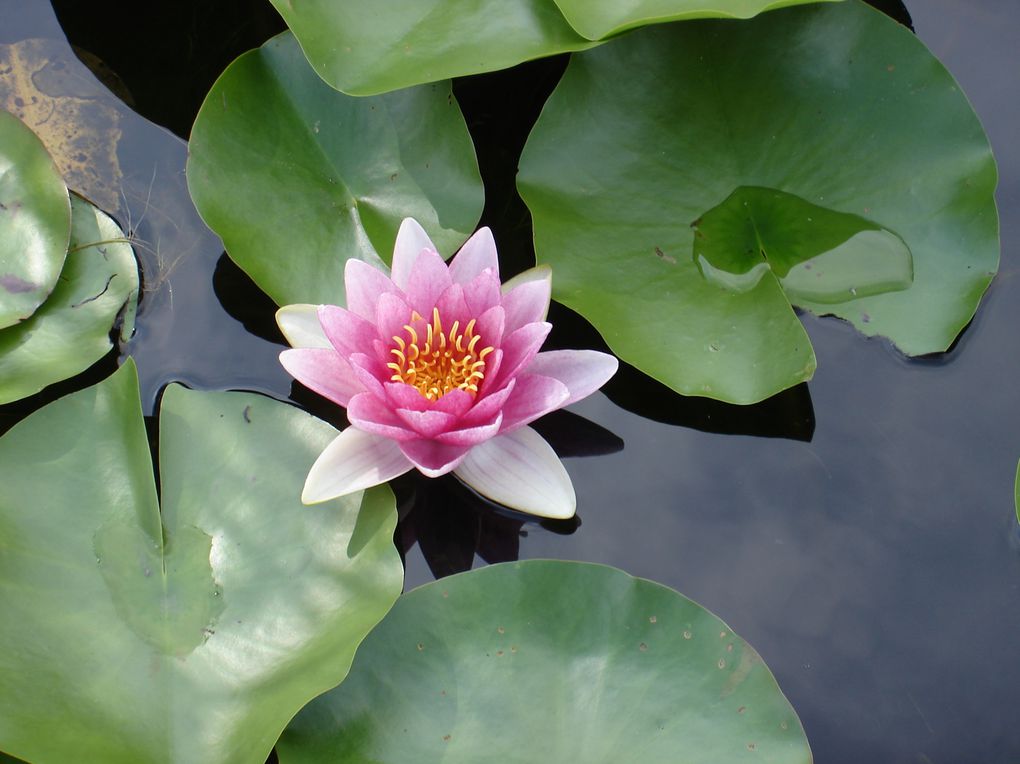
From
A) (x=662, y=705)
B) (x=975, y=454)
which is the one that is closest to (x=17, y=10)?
(x=662, y=705)

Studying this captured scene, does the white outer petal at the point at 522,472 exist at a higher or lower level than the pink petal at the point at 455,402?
lower

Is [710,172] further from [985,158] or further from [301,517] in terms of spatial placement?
[301,517]

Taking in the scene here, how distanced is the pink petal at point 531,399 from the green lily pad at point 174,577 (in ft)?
1.15

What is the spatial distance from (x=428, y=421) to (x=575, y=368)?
0.41 meters

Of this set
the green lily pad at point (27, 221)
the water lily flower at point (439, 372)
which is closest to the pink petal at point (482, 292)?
the water lily flower at point (439, 372)

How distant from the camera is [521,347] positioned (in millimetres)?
1921

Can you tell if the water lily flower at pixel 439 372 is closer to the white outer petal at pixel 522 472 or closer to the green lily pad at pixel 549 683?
the white outer petal at pixel 522 472

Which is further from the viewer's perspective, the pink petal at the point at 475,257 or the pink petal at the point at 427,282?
the pink petal at the point at 475,257

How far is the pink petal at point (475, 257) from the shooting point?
6.75ft

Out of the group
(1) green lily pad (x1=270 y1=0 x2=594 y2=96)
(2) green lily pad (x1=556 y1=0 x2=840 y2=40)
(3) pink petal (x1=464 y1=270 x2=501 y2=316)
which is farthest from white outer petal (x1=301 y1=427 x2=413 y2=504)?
(2) green lily pad (x1=556 y1=0 x2=840 y2=40)

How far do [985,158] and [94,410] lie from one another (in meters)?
2.28

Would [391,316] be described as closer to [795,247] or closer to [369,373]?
[369,373]

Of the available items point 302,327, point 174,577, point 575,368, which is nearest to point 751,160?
point 575,368

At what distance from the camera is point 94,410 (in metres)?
2.03
